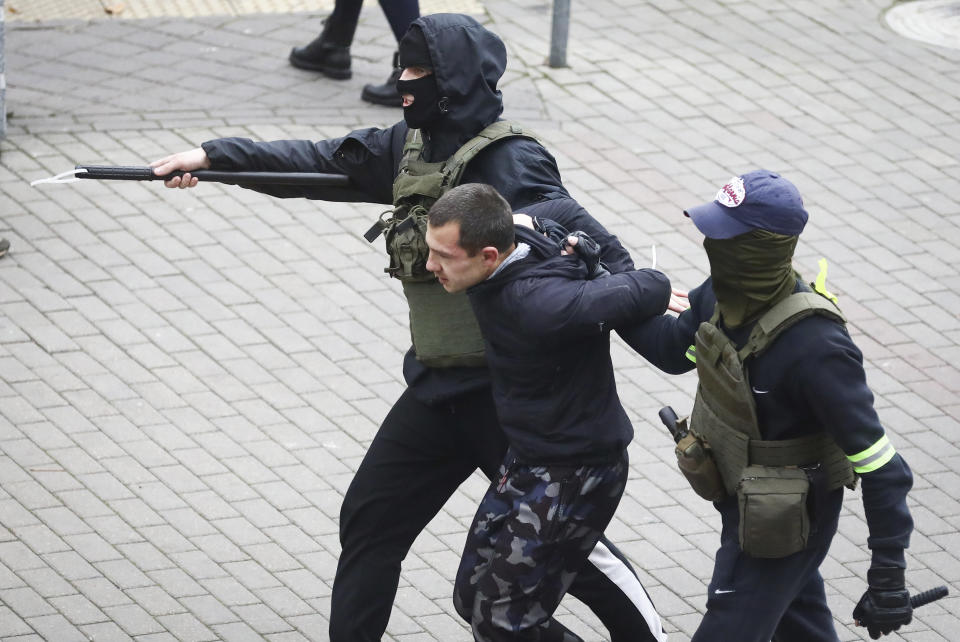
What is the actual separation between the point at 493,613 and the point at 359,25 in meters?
6.75

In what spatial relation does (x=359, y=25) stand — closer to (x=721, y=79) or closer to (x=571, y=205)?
(x=721, y=79)

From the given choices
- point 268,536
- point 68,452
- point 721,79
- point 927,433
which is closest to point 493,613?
point 268,536

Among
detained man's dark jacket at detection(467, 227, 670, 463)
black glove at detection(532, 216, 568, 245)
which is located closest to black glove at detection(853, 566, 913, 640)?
detained man's dark jacket at detection(467, 227, 670, 463)

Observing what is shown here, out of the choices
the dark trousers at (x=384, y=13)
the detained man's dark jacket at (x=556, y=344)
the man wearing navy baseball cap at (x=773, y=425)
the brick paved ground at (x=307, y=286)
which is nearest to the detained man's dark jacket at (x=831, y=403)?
the man wearing navy baseball cap at (x=773, y=425)

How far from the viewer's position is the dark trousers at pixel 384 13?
8.63 m

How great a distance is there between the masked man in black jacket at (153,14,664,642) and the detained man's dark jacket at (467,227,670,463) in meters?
0.20

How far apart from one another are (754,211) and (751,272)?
167 millimetres

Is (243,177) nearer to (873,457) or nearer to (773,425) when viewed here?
(773,425)

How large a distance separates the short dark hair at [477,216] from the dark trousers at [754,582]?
3.47 feet

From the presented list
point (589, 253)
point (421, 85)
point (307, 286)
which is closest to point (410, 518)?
point (589, 253)

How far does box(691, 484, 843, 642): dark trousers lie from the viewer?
3.94 m

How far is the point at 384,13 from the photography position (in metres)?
8.73

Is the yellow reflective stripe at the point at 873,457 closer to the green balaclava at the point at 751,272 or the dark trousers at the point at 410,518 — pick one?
the green balaclava at the point at 751,272

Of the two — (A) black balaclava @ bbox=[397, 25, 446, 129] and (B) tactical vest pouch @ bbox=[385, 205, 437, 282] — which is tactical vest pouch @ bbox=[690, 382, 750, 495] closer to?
(B) tactical vest pouch @ bbox=[385, 205, 437, 282]
